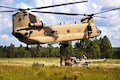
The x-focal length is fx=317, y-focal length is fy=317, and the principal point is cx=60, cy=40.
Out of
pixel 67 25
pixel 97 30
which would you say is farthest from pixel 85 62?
pixel 67 25

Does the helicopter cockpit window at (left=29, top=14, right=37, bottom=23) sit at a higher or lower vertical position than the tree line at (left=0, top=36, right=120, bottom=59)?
lower

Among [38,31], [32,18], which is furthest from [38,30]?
[32,18]

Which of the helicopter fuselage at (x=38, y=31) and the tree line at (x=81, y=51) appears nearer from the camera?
the helicopter fuselage at (x=38, y=31)

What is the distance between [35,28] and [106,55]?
10910 cm

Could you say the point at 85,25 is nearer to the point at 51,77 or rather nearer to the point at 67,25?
the point at 67,25

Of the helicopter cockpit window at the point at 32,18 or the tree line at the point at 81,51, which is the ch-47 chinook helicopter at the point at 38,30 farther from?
the tree line at the point at 81,51

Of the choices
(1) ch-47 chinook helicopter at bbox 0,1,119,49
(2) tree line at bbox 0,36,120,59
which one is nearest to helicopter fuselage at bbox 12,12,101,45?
(1) ch-47 chinook helicopter at bbox 0,1,119,49

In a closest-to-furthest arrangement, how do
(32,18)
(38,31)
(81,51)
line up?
(38,31), (32,18), (81,51)

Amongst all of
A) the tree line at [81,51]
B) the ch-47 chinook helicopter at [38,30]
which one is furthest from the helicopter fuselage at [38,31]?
the tree line at [81,51]

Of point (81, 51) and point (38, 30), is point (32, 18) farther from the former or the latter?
point (81, 51)

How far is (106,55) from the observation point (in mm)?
146750

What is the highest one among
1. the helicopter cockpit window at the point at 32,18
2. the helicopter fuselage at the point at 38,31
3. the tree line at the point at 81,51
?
the tree line at the point at 81,51

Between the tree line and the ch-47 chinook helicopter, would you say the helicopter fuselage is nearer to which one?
the ch-47 chinook helicopter

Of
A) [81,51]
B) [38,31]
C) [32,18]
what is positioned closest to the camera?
[38,31]
